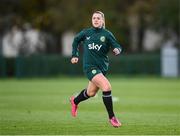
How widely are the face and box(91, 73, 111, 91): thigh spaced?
3.39 ft

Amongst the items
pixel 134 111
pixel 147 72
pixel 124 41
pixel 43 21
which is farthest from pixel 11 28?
pixel 134 111

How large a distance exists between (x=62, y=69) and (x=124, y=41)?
1093 centimetres

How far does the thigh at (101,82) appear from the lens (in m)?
15.9

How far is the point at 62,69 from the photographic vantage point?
52.0 m

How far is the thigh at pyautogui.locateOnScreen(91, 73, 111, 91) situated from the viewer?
52.1 ft

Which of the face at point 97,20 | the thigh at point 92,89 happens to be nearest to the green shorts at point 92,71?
the thigh at point 92,89

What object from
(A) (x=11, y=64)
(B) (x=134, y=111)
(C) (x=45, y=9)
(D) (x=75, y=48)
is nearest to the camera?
(D) (x=75, y=48)

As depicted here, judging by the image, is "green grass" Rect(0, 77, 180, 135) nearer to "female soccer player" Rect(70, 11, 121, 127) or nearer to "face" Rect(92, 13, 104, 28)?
"female soccer player" Rect(70, 11, 121, 127)

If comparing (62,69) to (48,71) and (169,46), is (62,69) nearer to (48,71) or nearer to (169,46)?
(48,71)

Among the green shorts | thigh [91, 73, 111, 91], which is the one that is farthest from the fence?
thigh [91, 73, 111, 91]

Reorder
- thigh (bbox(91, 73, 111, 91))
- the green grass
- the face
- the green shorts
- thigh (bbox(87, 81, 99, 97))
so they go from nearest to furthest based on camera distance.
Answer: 1. the green grass
2. thigh (bbox(91, 73, 111, 91))
3. the face
4. the green shorts
5. thigh (bbox(87, 81, 99, 97))

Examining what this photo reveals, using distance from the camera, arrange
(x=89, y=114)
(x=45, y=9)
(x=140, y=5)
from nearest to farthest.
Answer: (x=89, y=114)
(x=140, y=5)
(x=45, y=9)

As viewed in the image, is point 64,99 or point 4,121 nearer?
point 4,121

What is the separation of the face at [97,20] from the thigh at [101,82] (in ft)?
3.39
